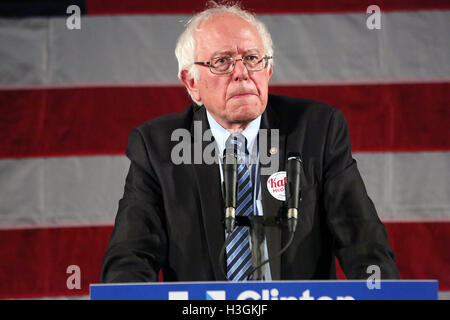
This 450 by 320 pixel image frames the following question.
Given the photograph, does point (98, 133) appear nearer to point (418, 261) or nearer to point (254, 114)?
point (254, 114)

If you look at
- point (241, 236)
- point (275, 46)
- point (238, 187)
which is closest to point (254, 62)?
point (238, 187)

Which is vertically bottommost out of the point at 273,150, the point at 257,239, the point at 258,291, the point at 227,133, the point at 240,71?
the point at 258,291

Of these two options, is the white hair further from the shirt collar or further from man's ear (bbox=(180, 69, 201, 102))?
the shirt collar

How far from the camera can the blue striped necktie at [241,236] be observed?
1.86m

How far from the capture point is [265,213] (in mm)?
1902

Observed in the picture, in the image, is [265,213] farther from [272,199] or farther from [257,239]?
[257,239]

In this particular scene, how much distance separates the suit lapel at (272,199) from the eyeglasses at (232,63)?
203 mm

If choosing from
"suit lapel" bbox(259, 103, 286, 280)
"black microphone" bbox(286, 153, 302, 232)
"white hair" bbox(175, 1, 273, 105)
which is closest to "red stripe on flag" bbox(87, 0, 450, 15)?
"white hair" bbox(175, 1, 273, 105)

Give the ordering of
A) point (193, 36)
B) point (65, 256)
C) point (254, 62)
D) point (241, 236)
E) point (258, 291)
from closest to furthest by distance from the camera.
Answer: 1. point (258, 291)
2. point (241, 236)
3. point (254, 62)
4. point (193, 36)
5. point (65, 256)

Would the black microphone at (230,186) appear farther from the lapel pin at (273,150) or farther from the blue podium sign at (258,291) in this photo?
the lapel pin at (273,150)

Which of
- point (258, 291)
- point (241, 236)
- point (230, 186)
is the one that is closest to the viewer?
point (258, 291)

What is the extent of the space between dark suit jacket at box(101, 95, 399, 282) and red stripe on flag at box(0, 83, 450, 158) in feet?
1.89

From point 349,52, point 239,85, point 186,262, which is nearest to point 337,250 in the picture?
point 186,262

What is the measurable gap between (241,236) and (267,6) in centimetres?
124
